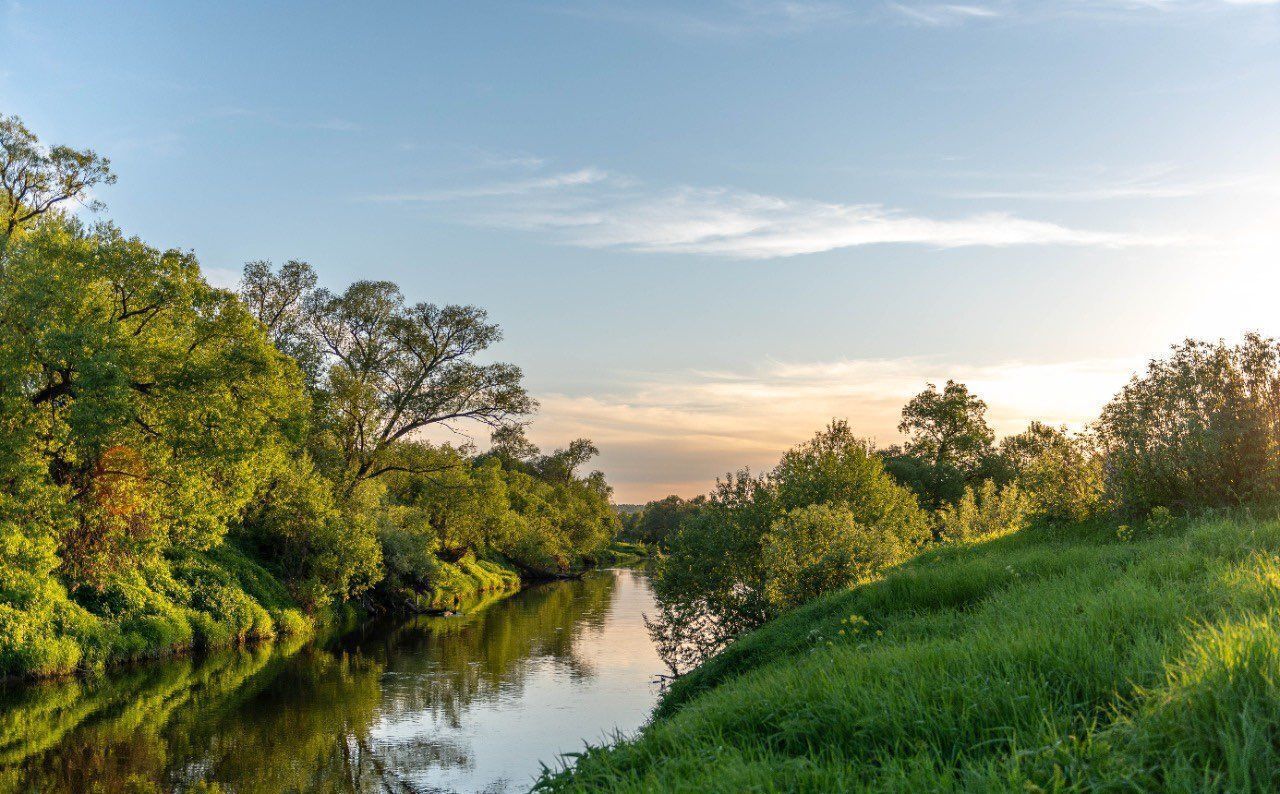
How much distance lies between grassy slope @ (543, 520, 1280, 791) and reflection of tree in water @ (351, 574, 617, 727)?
18522 mm

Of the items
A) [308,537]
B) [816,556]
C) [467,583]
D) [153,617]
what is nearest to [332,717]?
[153,617]

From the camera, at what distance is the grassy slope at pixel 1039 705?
541 cm

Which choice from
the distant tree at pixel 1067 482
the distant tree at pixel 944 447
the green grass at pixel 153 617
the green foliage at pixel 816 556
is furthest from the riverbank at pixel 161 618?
the distant tree at pixel 944 447

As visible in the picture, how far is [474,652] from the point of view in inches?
1444

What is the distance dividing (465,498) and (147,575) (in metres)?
35.2

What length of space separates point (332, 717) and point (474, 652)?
12.5 metres

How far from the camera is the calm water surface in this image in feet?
61.2

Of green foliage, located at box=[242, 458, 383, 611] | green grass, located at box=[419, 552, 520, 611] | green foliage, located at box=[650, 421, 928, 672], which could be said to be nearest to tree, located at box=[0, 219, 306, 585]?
green foliage, located at box=[242, 458, 383, 611]

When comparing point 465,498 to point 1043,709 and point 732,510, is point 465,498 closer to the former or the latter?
point 732,510

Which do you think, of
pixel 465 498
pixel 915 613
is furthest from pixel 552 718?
pixel 465 498

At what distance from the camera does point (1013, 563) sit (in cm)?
1559

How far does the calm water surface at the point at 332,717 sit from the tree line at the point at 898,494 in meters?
4.58

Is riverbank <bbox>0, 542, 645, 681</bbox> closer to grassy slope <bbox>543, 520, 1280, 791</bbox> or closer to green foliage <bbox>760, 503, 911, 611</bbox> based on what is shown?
green foliage <bbox>760, 503, 911, 611</bbox>

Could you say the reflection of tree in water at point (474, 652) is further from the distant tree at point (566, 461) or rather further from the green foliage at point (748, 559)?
the distant tree at point (566, 461)
